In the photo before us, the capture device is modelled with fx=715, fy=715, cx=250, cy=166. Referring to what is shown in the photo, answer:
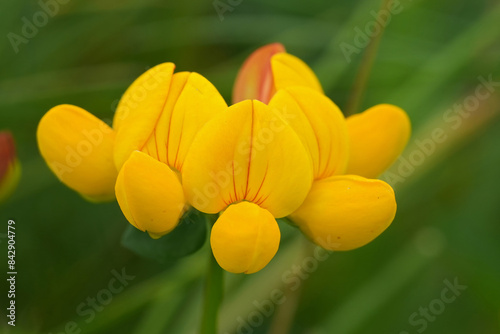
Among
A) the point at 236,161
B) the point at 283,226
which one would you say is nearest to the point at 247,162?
the point at 236,161

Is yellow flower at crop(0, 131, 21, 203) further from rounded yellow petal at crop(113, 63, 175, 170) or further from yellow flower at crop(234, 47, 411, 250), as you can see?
yellow flower at crop(234, 47, 411, 250)

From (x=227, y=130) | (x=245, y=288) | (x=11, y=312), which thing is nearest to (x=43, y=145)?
(x=227, y=130)

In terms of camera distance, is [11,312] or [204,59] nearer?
[11,312]

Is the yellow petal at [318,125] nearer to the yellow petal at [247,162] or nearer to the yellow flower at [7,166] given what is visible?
the yellow petal at [247,162]

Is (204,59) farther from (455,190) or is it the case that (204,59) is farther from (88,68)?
(455,190)

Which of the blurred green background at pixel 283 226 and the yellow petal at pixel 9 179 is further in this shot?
the blurred green background at pixel 283 226

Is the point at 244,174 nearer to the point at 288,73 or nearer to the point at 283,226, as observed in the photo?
the point at 288,73

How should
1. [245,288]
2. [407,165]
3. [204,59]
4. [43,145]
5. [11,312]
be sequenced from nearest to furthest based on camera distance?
[43,145]
[11,312]
[245,288]
[407,165]
[204,59]

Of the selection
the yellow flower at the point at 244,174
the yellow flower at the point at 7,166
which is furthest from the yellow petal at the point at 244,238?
the yellow flower at the point at 7,166

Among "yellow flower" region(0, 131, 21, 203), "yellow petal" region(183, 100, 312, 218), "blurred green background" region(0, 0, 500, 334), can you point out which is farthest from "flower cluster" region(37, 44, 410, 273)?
"blurred green background" region(0, 0, 500, 334)
